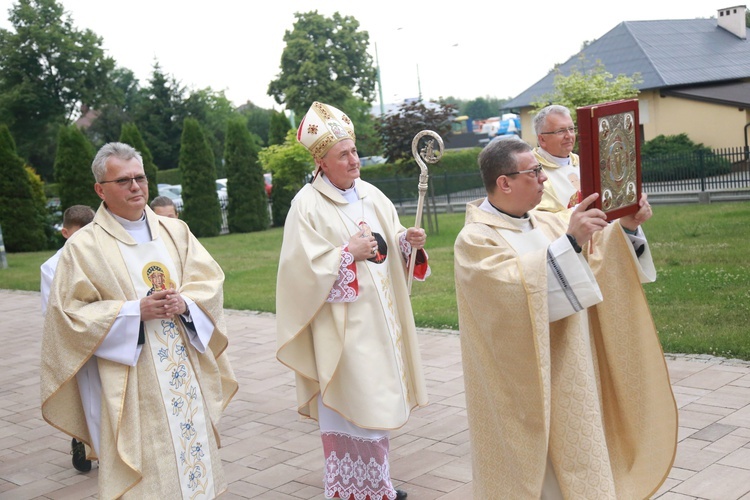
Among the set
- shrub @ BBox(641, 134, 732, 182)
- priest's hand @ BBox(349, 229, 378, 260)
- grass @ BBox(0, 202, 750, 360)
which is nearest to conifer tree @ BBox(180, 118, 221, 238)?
grass @ BBox(0, 202, 750, 360)

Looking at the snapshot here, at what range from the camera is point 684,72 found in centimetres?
3244

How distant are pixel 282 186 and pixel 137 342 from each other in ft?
73.1

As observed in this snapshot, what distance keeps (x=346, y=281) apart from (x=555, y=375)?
158 cm

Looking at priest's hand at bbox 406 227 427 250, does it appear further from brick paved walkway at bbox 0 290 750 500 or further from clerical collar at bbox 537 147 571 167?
clerical collar at bbox 537 147 571 167

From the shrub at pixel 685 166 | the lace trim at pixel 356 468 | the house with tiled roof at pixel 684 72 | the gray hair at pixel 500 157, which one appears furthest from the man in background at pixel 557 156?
the house with tiled roof at pixel 684 72

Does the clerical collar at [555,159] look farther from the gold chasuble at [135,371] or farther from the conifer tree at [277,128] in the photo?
the conifer tree at [277,128]

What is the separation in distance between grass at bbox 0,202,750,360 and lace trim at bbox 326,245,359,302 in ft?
12.0

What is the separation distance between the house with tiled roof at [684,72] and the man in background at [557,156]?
21.8 meters

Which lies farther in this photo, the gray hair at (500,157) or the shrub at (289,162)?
the shrub at (289,162)

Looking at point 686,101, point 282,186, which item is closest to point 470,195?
point 282,186

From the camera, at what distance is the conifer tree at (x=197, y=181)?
25031 millimetres

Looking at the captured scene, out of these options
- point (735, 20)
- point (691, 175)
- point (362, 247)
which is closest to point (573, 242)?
point (362, 247)

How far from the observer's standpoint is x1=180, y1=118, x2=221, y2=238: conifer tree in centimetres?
2503

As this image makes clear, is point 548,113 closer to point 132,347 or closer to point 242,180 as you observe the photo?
point 132,347
